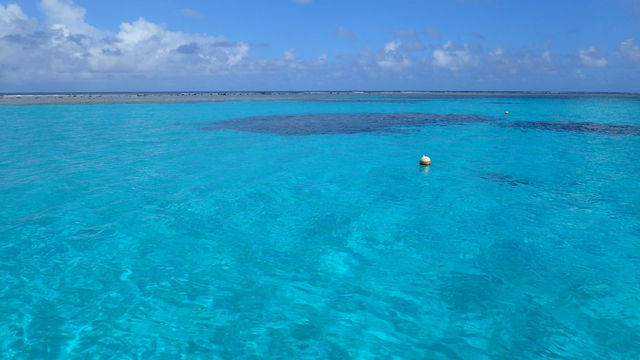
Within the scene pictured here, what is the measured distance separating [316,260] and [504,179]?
1313cm

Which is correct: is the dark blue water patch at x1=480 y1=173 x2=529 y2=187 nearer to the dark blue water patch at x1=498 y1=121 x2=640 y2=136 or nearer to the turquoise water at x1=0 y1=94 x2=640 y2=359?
the turquoise water at x1=0 y1=94 x2=640 y2=359

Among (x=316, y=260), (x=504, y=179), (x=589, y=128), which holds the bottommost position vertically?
(x=316, y=260)

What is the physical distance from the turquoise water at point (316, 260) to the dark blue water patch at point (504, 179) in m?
0.23

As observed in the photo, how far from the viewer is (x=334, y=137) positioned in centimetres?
3350

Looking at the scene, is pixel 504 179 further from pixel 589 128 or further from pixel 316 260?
pixel 589 128

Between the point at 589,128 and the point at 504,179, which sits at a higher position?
the point at 589,128

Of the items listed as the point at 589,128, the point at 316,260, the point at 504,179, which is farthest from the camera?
the point at 589,128

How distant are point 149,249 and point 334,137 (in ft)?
80.2

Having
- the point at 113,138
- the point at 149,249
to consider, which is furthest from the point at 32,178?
the point at 113,138

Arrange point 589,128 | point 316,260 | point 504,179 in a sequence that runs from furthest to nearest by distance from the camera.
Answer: point 589,128
point 504,179
point 316,260

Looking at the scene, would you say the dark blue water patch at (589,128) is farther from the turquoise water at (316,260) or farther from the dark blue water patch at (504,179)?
the dark blue water patch at (504,179)

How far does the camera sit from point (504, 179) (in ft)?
62.1

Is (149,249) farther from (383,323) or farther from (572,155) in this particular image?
(572,155)

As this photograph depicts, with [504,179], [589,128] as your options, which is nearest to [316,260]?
[504,179]
